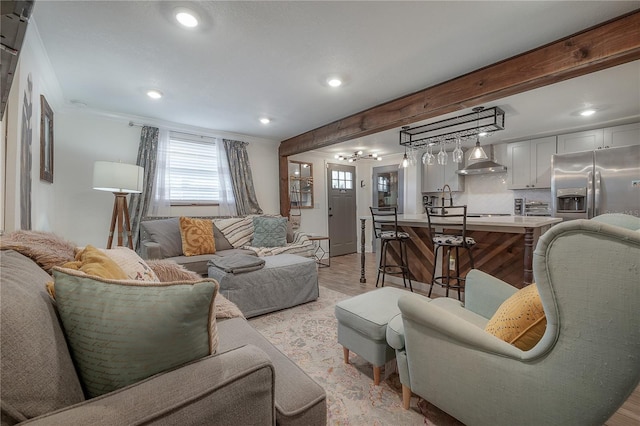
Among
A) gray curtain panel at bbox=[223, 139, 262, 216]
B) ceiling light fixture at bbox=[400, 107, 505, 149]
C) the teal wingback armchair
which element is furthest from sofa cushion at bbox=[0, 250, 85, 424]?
ceiling light fixture at bbox=[400, 107, 505, 149]

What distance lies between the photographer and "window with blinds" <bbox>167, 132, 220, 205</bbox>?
385 centimetres

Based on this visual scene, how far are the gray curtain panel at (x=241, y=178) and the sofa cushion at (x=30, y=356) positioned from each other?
369 centimetres

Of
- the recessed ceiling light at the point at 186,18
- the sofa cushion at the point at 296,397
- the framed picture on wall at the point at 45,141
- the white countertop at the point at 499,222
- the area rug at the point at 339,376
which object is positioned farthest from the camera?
the white countertop at the point at 499,222

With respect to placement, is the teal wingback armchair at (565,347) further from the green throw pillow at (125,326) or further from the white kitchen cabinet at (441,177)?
the white kitchen cabinet at (441,177)

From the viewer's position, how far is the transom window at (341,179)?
585 centimetres

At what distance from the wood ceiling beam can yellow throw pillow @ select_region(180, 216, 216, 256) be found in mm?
2378

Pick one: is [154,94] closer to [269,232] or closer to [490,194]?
[269,232]

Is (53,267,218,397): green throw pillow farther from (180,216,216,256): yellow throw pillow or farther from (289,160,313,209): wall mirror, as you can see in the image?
(289,160,313,209): wall mirror

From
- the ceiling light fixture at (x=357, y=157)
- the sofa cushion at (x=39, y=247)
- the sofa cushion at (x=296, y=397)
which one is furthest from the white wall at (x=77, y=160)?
the ceiling light fixture at (x=357, y=157)

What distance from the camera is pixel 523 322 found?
960 millimetres

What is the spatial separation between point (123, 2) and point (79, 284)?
1.74 metres

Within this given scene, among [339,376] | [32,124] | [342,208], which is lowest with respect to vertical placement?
[339,376]

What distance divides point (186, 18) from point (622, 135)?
544cm

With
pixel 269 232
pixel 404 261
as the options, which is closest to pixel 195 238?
pixel 269 232
